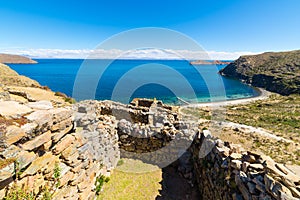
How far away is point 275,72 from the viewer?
3748 inches

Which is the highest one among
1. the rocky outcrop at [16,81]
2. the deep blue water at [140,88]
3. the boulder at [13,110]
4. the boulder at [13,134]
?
the boulder at [13,110]

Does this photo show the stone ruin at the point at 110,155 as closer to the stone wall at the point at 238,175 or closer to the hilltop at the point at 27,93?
the stone wall at the point at 238,175

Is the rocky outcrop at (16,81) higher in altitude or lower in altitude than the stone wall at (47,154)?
lower

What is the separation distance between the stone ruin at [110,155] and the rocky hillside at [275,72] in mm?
78035

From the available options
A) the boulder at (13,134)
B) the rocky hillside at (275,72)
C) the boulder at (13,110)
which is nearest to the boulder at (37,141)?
the boulder at (13,134)

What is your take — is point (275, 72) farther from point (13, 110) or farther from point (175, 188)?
point (13, 110)

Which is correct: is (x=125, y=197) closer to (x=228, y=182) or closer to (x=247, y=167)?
(x=228, y=182)

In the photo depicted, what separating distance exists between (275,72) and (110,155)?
111 metres

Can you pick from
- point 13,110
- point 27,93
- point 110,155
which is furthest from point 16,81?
point 13,110

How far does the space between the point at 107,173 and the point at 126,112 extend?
6.17 meters

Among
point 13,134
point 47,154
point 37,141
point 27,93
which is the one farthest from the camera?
point 27,93

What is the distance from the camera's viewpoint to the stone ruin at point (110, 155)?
3.84m

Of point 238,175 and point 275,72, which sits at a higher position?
point 275,72

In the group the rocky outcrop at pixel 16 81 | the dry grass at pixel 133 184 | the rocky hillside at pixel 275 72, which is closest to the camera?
the dry grass at pixel 133 184
